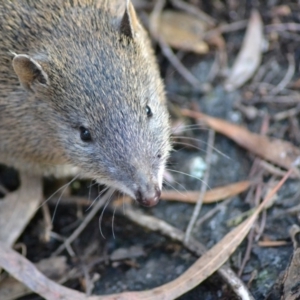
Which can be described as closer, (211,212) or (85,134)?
(85,134)

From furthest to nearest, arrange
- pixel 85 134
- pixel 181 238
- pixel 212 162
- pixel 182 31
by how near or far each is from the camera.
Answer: pixel 182 31, pixel 212 162, pixel 181 238, pixel 85 134

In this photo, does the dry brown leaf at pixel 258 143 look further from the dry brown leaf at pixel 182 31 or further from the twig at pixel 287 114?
the dry brown leaf at pixel 182 31

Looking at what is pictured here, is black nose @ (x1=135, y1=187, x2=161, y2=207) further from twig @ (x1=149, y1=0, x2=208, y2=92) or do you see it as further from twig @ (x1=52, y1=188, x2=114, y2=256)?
twig @ (x1=149, y1=0, x2=208, y2=92)

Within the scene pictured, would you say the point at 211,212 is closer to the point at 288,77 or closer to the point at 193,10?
the point at 288,77

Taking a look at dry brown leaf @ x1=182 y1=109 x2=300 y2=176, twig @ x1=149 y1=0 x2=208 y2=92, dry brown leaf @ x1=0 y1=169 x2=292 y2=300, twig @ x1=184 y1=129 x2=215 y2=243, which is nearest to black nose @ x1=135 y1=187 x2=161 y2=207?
dry brown leaf @ x1=0 y1=169 x2=292 y2=300

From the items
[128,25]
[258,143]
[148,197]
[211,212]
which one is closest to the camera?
[148,197]

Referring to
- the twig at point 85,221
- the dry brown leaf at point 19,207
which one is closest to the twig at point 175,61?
the twig at point 85,221

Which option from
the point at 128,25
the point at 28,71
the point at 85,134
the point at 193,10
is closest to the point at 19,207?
the point at 85,134
